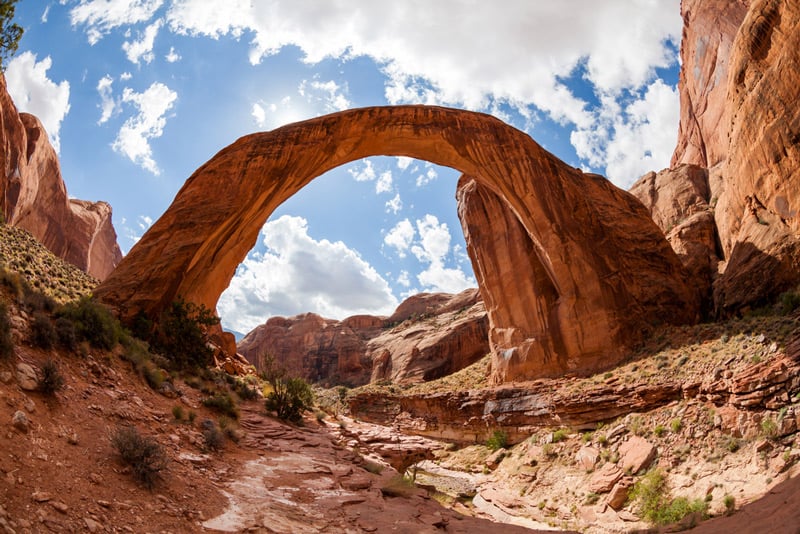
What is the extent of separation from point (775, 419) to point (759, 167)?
1150 centimetres

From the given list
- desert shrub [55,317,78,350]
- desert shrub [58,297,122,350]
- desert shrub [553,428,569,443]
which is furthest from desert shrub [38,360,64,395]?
desert shrub [553,428,569,443]

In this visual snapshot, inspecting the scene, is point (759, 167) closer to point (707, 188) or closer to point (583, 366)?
point (583, 366)

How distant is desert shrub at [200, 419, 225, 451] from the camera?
8.64 metres

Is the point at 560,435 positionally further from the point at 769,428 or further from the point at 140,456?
the point at 140,456

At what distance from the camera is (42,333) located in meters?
7.36

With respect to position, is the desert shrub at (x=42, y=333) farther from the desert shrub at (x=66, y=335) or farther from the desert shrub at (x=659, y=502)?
the desert shrub at (x=659, y=502)

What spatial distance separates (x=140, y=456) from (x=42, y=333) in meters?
3.20

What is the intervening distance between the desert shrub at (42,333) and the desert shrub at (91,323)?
4.30 ft

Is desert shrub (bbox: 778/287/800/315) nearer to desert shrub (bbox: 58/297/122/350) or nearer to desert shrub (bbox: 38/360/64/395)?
desert shrub (bbox: 38/360/64/395)

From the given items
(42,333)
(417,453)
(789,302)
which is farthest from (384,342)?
(42,333)

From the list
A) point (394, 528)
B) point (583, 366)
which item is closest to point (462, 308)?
point (583, 366)

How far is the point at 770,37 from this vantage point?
57.3 ft

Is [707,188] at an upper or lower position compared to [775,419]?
upper

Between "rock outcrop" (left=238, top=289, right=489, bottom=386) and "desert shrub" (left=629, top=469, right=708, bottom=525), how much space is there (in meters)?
26.3
